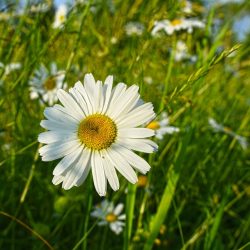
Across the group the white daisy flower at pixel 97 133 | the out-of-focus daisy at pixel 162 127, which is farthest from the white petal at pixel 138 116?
the out-of-focus daisy at pixel 162 127

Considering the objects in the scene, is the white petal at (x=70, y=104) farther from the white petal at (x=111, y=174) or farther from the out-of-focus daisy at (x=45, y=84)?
the out-of-focus daisy at (x=45, y=84)

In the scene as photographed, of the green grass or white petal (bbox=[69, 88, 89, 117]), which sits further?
the green grass

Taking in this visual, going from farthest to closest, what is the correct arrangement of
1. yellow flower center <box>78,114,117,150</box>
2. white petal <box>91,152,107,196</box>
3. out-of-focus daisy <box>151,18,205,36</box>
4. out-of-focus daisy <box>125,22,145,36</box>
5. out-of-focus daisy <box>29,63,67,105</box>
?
out-of-focus daisy <box>151,18,205,36</box>, out-of-focus daisy <box>29,63,67,105</box>, out-of-focus daisy <box>125,22,145,36</box>, yellow flower center <box>78,114,117,150</box>, white petal <box>91,152,107,196</box>

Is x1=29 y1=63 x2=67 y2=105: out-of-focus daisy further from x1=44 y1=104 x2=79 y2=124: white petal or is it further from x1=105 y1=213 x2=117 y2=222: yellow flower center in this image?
x1=44 y1=104 x2=79 y2=124: white petal

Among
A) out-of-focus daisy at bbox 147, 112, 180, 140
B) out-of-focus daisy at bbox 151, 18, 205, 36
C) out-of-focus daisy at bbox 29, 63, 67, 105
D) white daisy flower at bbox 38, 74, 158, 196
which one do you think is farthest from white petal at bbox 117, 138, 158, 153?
out-of-focus daisy at bbox 151, 18, 205, 36

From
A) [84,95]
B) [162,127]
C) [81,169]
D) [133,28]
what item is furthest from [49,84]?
[81,169]
